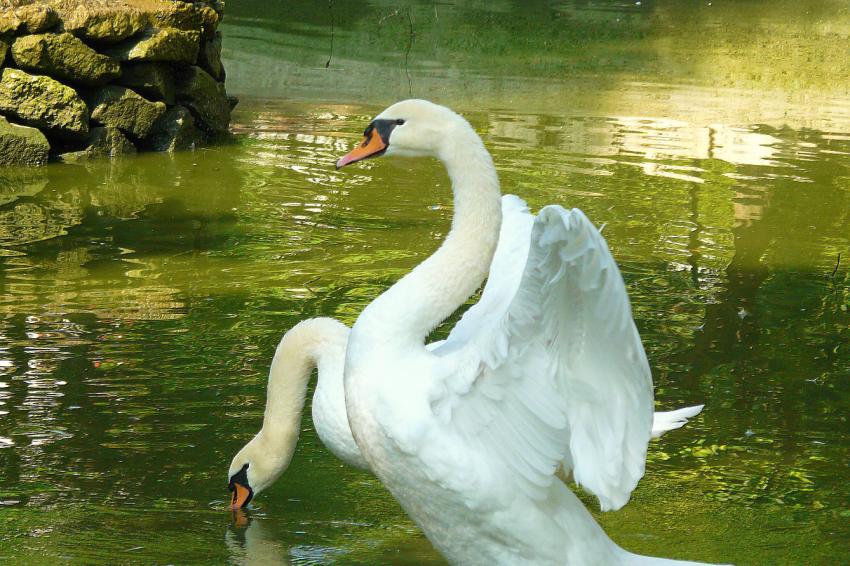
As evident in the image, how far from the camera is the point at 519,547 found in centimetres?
→ 365

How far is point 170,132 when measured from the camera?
11047mm

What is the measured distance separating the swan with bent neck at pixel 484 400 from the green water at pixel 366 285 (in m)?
0.81

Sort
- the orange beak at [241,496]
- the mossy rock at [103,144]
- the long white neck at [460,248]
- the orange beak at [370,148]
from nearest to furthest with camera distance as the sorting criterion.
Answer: the long white neck at [460,248], the orange beak at [370,148], the orange beak at [241,496], the mossy rock at [103,144]

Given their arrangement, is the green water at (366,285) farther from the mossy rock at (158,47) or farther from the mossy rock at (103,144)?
the mossy rock at (158,47)

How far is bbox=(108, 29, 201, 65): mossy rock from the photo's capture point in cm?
1055

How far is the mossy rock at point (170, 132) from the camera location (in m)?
11.0

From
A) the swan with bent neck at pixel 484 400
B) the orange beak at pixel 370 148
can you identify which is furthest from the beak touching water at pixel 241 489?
the orange beak at pixel 370 148

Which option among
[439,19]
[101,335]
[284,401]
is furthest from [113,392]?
[439,19]

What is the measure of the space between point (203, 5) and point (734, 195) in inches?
198

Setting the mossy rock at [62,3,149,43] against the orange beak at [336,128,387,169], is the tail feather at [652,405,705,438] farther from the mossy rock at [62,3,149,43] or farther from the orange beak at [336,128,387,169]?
the mossy rock at [62,3,149,43]

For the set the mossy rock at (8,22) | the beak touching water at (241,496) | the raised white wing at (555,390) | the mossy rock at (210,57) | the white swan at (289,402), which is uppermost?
the mossy rock at (8,22)

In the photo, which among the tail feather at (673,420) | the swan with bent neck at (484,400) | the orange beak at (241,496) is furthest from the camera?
the orange beak at (241,496)

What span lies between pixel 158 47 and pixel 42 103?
1089mm

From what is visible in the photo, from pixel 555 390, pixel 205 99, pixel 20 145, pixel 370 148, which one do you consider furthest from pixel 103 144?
pixel 555 390
